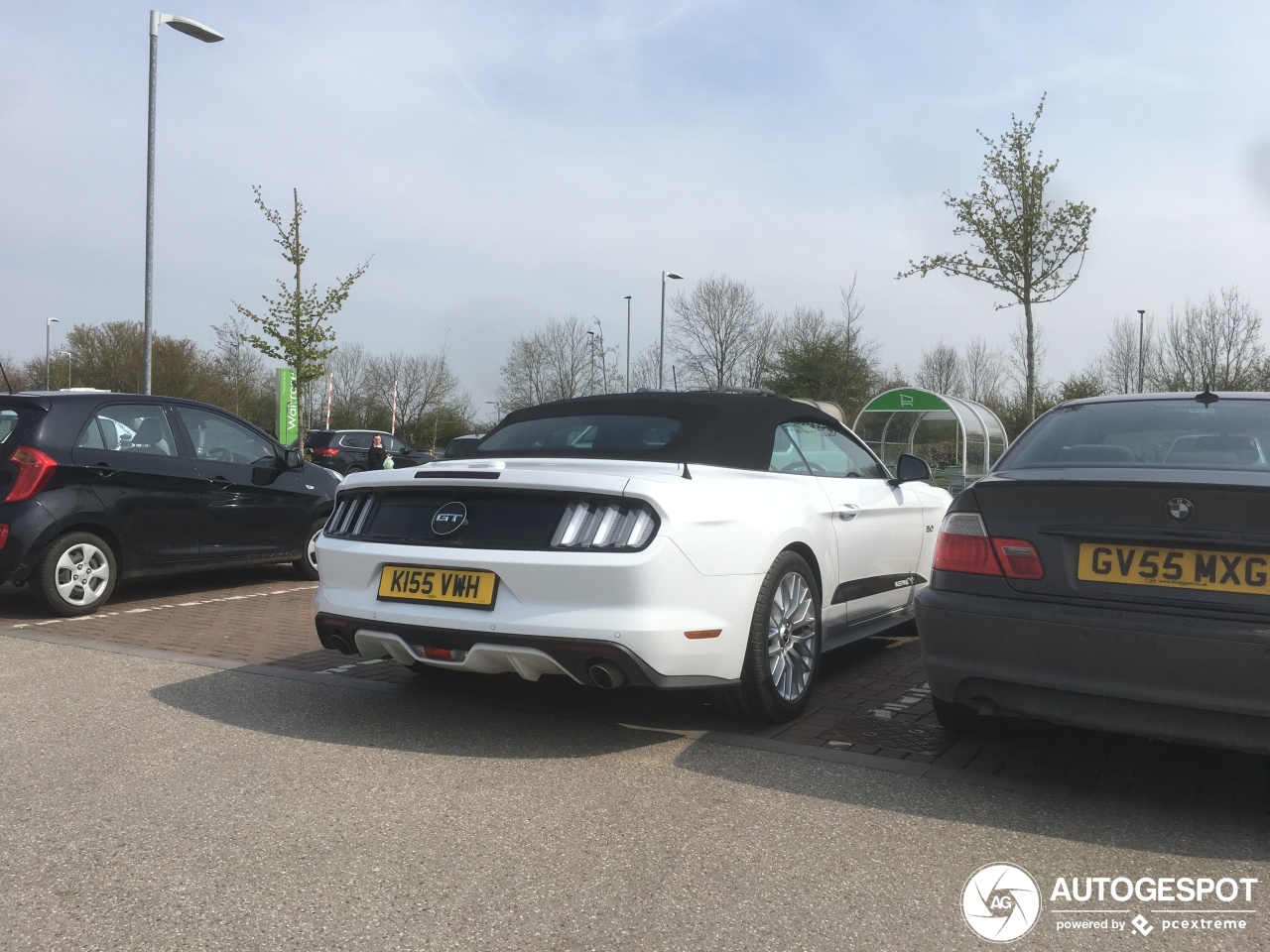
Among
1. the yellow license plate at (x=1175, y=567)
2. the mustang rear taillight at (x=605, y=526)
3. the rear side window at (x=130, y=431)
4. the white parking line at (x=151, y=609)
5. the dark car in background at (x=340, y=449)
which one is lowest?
the white parking line at (x=151, y=609)

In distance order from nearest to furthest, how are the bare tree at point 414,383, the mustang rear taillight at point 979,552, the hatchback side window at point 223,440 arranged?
the mustang rear taillight at point 979,552, the hatchback side window at point 223,440, the bare tree at point 414,383

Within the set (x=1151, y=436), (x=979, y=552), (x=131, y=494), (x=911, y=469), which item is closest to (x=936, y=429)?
(x=911, y=469)

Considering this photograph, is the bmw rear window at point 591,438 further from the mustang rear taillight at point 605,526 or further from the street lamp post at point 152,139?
the street lamp post at point 152,139

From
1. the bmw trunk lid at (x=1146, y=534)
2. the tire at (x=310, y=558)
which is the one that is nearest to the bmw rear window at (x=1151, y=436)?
the bmw trunk lid at (x=1146, y=534)

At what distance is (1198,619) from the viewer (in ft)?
11.0

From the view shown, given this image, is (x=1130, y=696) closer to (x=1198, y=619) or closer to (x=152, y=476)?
(x=1198, y=619)

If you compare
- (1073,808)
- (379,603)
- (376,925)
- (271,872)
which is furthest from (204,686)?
(1073,808)

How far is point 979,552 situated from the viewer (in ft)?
12.6

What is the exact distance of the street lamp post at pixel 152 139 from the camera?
16.1 m

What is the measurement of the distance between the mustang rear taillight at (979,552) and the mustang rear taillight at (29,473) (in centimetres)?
576

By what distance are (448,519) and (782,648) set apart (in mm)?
1469

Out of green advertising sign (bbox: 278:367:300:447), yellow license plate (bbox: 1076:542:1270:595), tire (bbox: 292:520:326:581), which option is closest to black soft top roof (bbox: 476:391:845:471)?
yellow license plate (bbox: 1076:542:1270:595)

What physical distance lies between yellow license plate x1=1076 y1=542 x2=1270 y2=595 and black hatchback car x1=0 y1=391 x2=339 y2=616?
569 cm

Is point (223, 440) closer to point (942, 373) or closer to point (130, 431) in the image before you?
point (130, 431)
